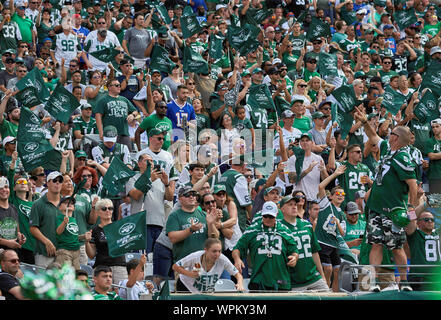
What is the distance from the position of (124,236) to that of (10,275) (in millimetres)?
1897

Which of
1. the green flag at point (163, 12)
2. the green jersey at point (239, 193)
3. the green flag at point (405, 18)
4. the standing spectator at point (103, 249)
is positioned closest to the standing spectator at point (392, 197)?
the green jersey at point (239, 193)

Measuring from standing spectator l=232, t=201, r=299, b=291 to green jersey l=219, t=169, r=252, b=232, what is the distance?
194 cm

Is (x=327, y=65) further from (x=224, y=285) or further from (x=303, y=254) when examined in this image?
(x=224, y=285)

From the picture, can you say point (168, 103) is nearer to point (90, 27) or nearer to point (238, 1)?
point (90, 27)

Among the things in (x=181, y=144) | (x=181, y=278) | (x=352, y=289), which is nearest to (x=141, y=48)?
(x=181, y=144)

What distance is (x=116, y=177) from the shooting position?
1278 cm

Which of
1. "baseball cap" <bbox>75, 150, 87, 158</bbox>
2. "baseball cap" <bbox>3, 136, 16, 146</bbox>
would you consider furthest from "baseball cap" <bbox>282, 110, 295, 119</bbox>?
"baseball cap" <bbox>3, 136, 16, 146</bbox>

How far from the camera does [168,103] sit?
16.0 meters

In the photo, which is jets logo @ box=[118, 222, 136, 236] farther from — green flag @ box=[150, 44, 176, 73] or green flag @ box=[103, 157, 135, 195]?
green flag @ box=[150, 44, 176, 73]

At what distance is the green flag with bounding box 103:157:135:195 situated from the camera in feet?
41.9

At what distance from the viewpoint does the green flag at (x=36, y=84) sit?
15.2 meters

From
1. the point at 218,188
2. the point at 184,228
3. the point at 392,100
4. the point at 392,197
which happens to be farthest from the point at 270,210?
the point at 392,100

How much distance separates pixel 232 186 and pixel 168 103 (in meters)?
3.62

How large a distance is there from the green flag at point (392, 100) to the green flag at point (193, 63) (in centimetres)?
335
